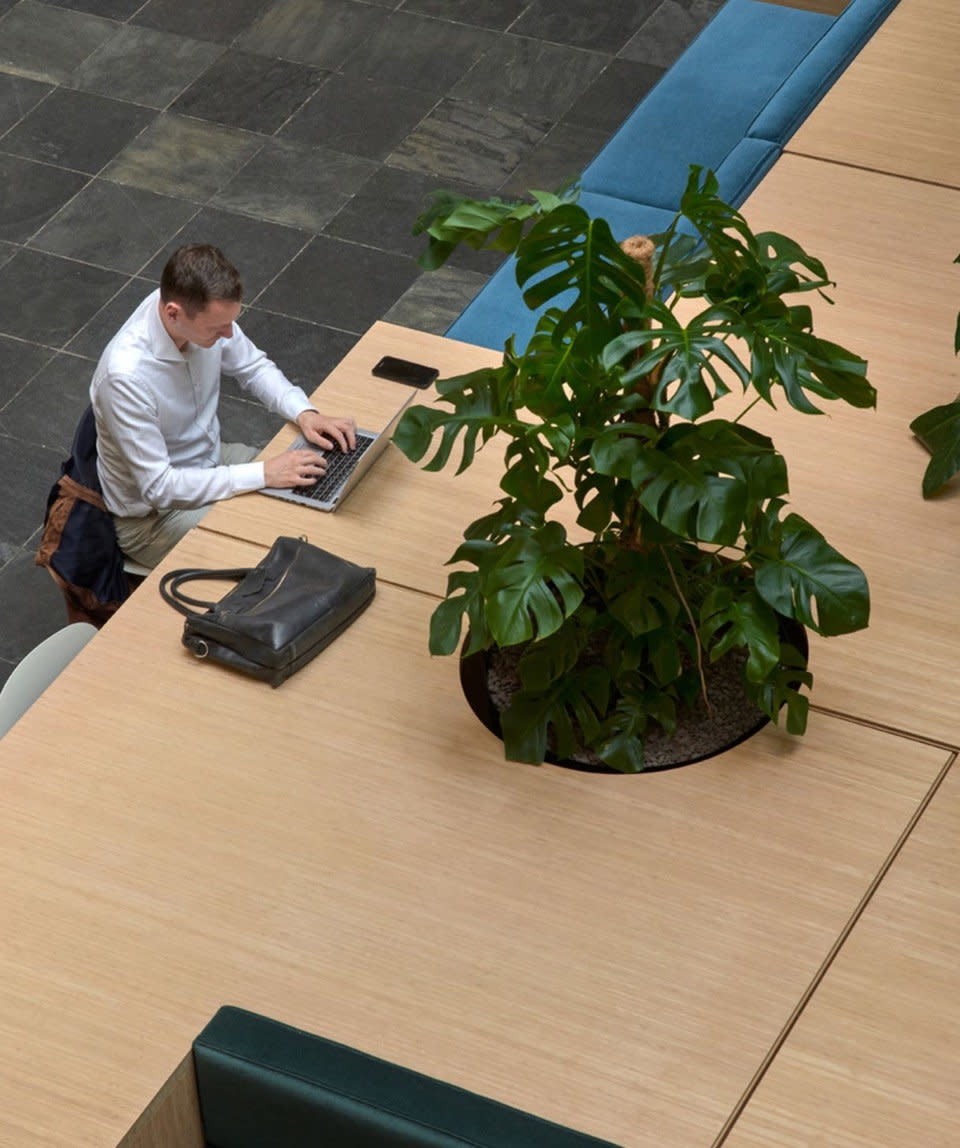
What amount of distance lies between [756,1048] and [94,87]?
484 centimetres

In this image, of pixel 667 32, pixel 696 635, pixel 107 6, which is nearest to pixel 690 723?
pixel 696 635

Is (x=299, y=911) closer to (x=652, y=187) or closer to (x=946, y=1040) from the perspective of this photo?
(x=946, y=1040)

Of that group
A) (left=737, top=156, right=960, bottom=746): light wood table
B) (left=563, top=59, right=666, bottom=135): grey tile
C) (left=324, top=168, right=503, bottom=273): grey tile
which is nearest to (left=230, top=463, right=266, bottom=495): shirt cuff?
(left=737, top=156, right=960, bottom=746): light wood table

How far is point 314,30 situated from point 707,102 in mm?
2087

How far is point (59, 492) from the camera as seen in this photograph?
3.89m

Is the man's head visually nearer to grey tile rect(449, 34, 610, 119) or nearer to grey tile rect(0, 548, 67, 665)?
grey tile rect(0, 548, 67, 665)

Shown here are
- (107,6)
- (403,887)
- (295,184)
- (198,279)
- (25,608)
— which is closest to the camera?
(403,887)

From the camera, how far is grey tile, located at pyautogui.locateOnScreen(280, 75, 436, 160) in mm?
6004

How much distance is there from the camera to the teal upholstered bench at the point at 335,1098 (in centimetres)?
245

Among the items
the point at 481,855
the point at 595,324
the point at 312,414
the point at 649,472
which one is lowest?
the point at 481,855

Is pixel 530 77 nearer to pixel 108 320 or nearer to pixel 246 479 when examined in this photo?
pixel 108 320

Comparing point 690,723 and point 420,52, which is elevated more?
point 690,723

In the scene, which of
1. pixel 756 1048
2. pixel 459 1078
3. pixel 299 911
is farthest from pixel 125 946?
pixel 756 1048

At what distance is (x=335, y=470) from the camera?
11.8ft
